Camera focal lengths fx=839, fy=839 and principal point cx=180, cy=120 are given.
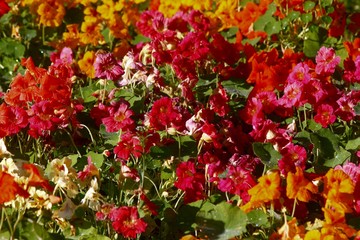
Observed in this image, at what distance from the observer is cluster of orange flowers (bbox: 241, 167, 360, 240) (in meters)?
2.16

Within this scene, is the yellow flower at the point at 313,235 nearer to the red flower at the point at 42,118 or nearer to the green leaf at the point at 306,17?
the red flower at the point at 42,118

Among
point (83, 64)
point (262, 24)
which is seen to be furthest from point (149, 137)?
point (262, 24)

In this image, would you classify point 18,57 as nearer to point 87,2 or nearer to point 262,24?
point 87,2

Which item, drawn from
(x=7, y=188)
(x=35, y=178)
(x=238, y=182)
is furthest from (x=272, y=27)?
(x=7, y=188)

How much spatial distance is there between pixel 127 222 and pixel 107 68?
2.51ft

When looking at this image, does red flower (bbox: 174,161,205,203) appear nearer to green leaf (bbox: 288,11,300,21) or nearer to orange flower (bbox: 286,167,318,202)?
orange flower (bbox: 286,167,318,202)

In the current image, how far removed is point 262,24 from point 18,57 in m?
1.05

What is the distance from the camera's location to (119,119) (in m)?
2.62

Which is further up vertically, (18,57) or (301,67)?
(301,67)

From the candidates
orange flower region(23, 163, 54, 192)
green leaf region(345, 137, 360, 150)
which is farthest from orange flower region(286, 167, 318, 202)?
orange flower region(23, 163, 54, 192)

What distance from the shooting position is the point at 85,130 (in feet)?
9.36

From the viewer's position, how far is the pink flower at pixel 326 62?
2.78m

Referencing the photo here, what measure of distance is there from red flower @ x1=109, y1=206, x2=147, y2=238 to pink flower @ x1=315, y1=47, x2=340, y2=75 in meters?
0.93

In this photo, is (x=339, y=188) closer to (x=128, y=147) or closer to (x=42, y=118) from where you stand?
(x=128, y=147)
